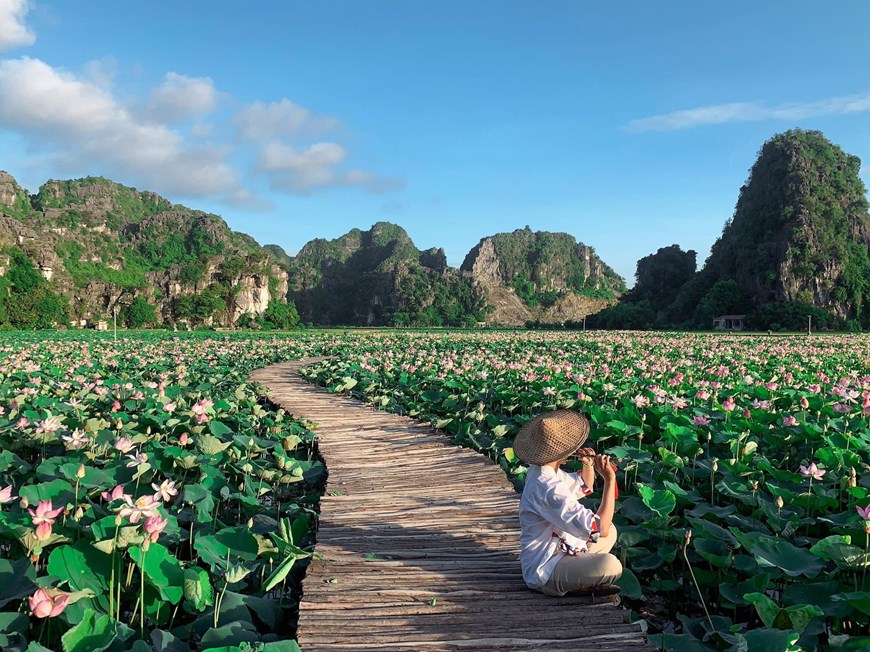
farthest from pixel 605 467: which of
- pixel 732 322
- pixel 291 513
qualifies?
pixel 732 322

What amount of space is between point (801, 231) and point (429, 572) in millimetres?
60689

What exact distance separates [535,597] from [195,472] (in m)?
2.62

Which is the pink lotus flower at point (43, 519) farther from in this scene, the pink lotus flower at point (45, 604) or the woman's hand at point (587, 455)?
the woman's hand at point (587, 455)

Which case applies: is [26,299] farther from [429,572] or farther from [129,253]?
[429,572]

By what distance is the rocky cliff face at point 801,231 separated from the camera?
5178 cm

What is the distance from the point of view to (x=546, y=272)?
119938mm

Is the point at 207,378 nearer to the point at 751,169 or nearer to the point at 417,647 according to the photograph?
the point at 417,647

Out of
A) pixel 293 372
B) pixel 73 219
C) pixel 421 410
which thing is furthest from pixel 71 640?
pixel 73 219

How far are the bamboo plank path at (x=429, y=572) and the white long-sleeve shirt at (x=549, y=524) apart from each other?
0.15 m

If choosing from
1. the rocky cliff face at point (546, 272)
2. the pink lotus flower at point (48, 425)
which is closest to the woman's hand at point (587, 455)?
the pink lotus flower at point (48, 425)

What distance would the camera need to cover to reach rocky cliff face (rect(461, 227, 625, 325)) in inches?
4309

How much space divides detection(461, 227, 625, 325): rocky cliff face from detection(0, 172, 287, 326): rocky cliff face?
44851 mm

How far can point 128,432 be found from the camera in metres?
4.75

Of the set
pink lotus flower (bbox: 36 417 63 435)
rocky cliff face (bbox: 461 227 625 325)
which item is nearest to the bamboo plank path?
pink lotus flower (bbox: 36 417 63 435)
